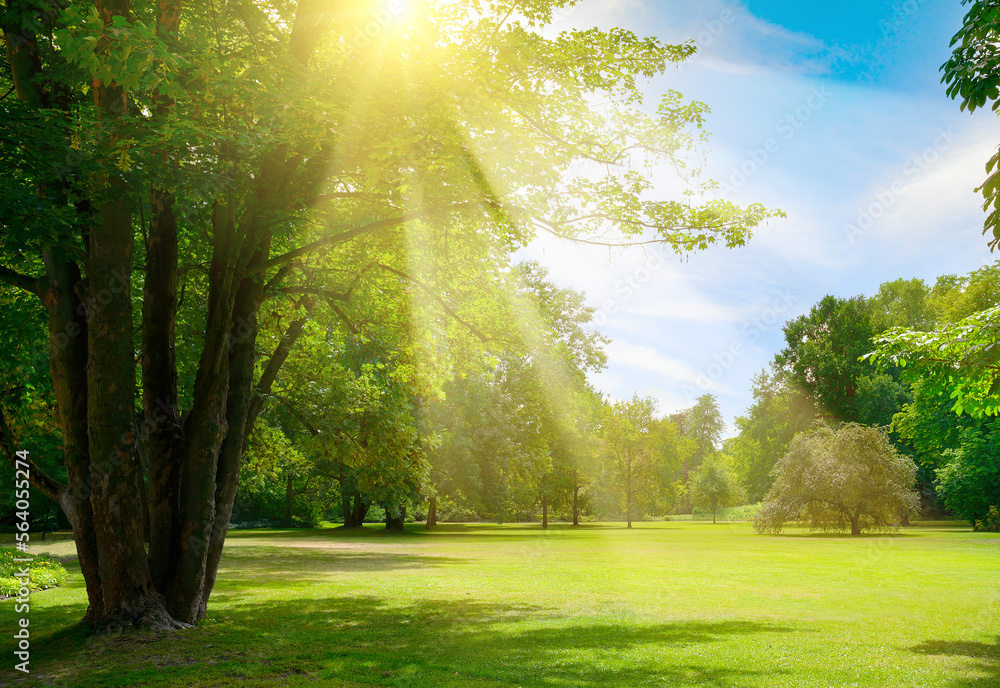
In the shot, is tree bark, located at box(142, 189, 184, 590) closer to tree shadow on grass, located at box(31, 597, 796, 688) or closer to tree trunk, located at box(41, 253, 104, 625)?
tree trunk, located at box(41, 253, 104, 625)

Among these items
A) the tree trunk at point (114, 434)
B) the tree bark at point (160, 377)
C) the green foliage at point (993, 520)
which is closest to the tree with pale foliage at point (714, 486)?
the green foliage at point (993, 520)

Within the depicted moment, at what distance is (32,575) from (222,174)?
47.6 feet

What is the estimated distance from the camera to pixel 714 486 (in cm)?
7706

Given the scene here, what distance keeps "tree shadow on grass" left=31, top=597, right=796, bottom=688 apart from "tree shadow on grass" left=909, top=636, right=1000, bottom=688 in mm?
2060

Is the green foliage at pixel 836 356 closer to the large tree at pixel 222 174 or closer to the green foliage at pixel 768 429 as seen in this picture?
the green foliage at pixel 768 429

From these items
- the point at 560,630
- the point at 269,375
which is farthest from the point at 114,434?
the point at 560,630

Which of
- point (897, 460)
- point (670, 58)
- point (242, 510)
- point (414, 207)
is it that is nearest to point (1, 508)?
point (242, 510)

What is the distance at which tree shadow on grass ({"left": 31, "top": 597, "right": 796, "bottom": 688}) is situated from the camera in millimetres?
8211

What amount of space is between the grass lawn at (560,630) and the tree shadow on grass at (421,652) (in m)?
0.03

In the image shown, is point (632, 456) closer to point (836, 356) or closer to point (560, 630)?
point (836, 356)

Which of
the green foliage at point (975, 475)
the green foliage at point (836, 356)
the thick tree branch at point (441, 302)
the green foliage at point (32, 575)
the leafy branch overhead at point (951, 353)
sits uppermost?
the green foliage at point (836, 356)

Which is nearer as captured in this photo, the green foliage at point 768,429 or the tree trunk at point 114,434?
the tree trunk at point 114,434

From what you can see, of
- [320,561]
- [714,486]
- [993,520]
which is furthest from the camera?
[714,486]

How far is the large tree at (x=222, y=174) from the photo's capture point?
28.6ft
